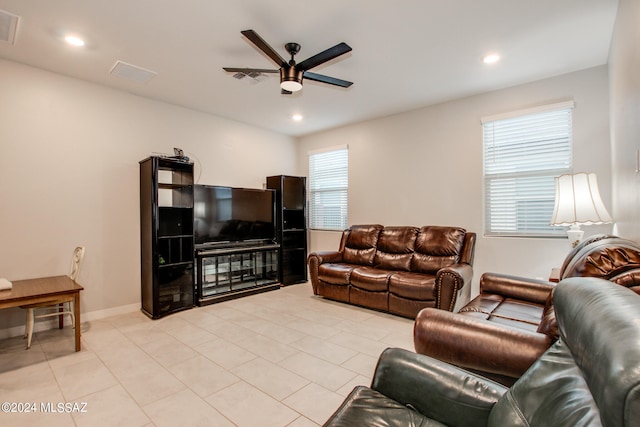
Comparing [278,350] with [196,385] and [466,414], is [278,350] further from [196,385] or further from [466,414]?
[466,414]

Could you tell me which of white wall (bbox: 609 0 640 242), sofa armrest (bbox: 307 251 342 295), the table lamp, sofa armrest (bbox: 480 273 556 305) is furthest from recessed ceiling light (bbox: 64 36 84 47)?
the table lamp

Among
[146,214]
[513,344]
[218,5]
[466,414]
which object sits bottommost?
[466,414]

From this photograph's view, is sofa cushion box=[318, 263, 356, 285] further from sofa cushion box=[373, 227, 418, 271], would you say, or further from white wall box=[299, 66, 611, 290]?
white wall box=[299, 66, 611, 290]

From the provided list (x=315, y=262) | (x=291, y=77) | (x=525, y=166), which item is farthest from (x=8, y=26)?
(x=525, y=166)

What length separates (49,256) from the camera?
3367 millimetres

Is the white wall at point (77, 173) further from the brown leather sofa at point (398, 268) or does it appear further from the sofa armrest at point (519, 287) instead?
the sofa armrest at point (519, 287)

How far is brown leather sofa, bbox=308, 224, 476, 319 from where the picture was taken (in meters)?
3.38

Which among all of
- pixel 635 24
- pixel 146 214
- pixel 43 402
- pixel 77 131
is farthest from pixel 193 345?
pixel 635 24

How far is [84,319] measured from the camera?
3.59 meters

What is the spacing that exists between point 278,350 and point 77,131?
333 cm

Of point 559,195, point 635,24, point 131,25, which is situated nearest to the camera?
point 635,24

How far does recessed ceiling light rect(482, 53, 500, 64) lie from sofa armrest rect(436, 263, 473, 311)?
217 centimetres

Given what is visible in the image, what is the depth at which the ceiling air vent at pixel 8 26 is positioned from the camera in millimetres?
2394

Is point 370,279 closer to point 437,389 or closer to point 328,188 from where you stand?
point 328,188
